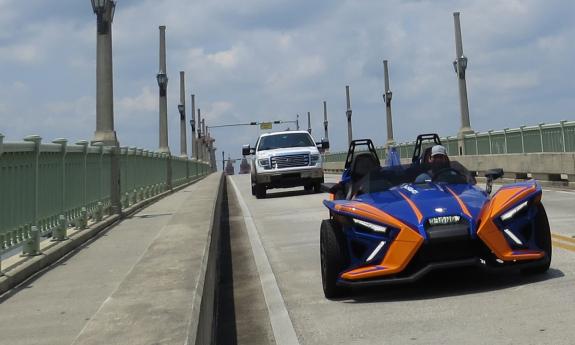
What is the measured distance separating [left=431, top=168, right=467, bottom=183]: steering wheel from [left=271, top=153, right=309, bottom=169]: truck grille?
1544 centimetres

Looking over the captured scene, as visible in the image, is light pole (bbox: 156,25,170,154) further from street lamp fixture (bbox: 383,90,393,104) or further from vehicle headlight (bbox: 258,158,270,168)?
street lamp fixture (bbox: 383,90,393,104)

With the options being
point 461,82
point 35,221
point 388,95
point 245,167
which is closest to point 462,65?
point 461,82

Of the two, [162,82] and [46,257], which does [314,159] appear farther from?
[46,257]

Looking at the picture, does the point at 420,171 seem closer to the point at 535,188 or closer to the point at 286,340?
the point at 535,188

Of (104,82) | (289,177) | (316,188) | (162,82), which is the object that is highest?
(162,82)

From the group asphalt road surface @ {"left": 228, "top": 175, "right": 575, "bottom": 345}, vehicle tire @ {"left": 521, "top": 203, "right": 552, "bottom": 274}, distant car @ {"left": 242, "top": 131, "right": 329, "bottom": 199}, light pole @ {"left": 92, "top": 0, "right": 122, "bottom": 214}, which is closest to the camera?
asphalt road surface @ {"left": 228, "top": 175, "right": 575, "bottom": 345}

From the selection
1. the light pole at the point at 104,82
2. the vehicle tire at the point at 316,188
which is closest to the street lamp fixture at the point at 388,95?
the vehicle tire at the point at 316,188

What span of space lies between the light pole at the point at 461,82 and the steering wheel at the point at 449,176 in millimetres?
24832

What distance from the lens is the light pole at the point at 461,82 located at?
3161cm

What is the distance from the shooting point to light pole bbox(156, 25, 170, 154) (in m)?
30.7

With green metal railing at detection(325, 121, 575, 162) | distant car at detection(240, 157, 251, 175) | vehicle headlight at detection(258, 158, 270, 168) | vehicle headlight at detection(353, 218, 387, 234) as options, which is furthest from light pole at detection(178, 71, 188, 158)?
vehicle headlight at detection(353, 218, 387, 234)

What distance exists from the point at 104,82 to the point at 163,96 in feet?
55.2

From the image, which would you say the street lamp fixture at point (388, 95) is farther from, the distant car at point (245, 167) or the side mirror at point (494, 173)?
the side mirror at point (494, 173)

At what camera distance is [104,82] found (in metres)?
15.2
